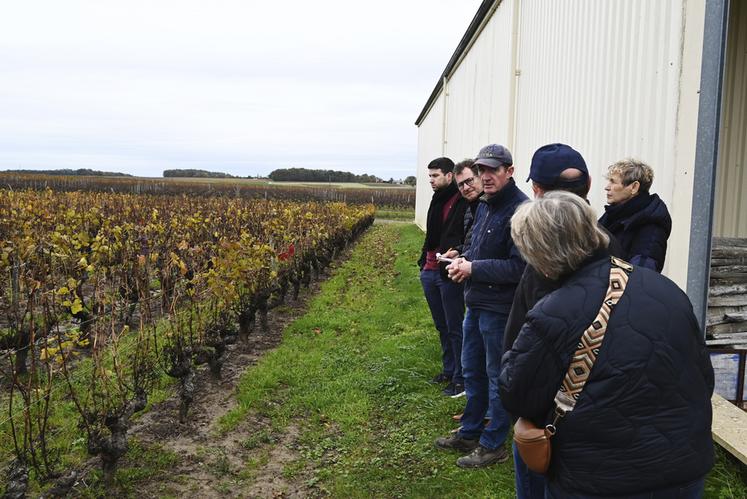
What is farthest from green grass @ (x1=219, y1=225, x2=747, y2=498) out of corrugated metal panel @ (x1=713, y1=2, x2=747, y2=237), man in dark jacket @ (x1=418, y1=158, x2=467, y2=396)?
corrugated metal panel @ (x1=713, y1=2, x2=747, y2=237)

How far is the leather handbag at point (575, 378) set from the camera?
62.2 inches

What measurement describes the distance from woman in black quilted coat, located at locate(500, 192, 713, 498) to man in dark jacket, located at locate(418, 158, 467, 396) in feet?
9.40

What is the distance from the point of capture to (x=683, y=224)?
3174 mm

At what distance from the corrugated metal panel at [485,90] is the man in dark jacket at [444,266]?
2.39 meters

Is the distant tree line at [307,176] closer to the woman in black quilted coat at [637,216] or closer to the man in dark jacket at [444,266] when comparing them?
the man in dark jacket at [444,266]

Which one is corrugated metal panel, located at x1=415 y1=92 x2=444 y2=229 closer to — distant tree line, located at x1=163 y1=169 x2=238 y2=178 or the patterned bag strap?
the patterned bag strap

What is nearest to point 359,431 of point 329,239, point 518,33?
point 518,33

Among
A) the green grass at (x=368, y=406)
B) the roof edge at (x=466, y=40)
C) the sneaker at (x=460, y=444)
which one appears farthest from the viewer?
the roof edge at (x=466, y=40)

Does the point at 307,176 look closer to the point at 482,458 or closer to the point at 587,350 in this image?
the point at 482,458

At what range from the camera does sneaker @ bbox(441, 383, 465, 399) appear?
15.5 ft

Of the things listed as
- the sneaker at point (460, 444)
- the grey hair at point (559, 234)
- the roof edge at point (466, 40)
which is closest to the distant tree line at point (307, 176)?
the roof edge at point (466, 40)

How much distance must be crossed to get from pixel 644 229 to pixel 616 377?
152cm

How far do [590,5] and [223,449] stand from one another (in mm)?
4193

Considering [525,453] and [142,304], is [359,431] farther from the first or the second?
[525,453]
